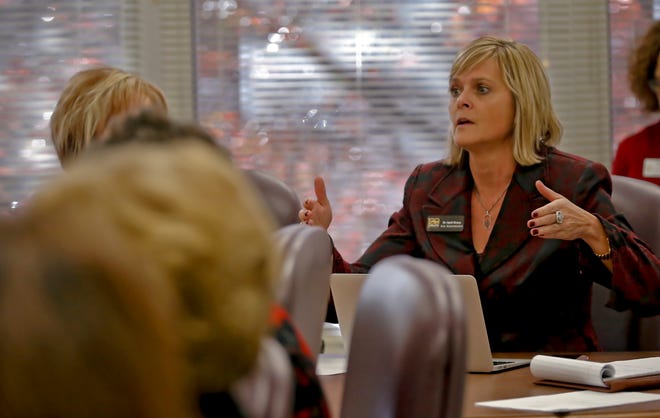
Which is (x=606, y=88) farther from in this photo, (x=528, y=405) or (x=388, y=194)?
(x=528, y=405)

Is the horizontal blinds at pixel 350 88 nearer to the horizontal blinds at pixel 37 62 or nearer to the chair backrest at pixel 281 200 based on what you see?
the horizontal blinds at pixel 37 62

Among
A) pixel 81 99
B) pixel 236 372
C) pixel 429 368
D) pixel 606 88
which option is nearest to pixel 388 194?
pixel 606 88

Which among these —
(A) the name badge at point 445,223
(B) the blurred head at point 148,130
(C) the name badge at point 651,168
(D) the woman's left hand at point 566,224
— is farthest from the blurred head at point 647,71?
(B) the blurred head at point 148,130

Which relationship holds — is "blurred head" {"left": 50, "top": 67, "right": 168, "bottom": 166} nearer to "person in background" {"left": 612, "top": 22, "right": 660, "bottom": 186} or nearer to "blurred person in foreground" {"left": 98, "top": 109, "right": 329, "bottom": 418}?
"blurred person in foreground" {"left": 98, "top": 109, "right": 329, "bottom": 418}

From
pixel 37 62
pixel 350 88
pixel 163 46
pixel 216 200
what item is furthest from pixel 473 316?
pixel 37 62

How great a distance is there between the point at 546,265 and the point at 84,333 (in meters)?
2.44

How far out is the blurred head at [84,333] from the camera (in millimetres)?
481

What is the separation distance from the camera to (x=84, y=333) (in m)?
0.49

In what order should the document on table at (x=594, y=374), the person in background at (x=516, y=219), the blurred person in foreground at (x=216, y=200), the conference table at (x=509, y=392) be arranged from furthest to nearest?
the person in background at (x=516, y=219), the document on table at (x=594, y=374), the conference table at (x=509, y=392), the blurred person in foreground at (x=216, y=200)

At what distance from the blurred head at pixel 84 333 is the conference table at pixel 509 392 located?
90cm

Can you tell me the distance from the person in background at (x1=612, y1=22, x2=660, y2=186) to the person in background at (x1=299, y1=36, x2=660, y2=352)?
3.28 feet

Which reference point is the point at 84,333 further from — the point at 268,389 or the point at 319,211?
A: the point at 319,211

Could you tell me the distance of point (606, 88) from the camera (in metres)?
4.34

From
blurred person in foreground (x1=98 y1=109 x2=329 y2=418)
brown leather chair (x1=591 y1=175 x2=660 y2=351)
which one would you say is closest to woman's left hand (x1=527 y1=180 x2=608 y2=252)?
brown leather chair (x1=591 y1=175 x2=660 y2=351)
